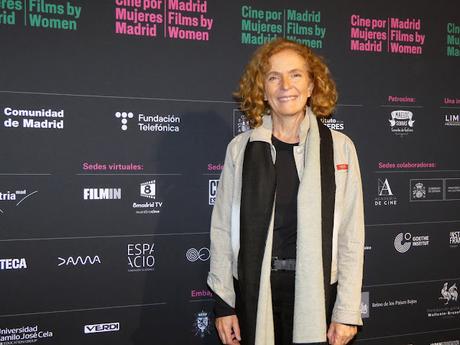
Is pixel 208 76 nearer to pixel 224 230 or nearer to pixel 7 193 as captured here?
pixel 224 230

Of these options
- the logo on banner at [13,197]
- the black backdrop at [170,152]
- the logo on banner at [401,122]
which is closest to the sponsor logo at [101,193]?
the black backdrop at [170,152]

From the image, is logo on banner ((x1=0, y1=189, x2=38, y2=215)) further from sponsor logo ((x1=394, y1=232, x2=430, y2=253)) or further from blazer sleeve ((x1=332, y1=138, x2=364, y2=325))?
sponsor logo ((x1=394, y1=232, x2=430, y2=253))

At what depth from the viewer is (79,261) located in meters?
2.41

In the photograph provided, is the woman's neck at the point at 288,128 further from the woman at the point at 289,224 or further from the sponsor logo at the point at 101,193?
the sponsor logo at the point at 101,193

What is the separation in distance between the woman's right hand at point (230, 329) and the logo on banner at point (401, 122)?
1666 millimetres

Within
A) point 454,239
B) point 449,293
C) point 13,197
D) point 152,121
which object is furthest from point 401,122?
point 13,197

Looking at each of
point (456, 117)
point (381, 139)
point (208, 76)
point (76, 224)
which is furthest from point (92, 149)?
point (456, 117)

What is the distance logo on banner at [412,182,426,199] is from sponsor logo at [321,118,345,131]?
2.06ft

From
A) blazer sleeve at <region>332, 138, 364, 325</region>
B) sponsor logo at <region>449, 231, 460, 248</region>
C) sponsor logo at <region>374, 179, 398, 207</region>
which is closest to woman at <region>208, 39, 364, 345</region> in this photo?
blazer sleeve at <region>332, 138, 364, 325</region>

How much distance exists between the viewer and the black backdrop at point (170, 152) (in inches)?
91.7

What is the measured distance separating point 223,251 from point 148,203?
0.72 metres

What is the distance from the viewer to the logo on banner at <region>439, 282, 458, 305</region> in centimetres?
310

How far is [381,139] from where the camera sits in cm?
293

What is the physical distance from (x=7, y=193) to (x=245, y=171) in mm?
1198
